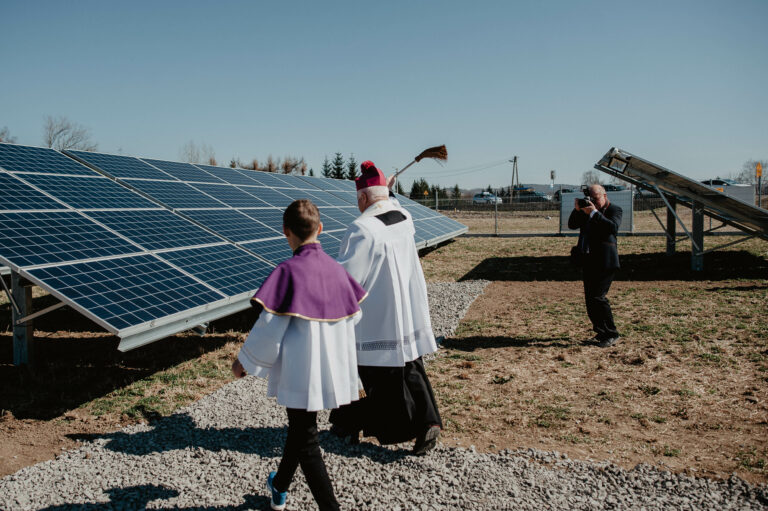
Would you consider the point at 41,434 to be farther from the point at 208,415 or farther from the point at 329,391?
the point at 329,391

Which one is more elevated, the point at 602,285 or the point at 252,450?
the point at 602,285

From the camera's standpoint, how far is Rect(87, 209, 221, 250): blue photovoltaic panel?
21.2 feet

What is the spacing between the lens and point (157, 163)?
34.6 feet

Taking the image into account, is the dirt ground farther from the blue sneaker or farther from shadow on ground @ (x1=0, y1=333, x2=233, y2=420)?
the blue sneaker

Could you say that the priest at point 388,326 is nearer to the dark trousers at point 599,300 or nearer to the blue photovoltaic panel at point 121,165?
the dark trousers at point 599,300

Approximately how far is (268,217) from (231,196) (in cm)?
107

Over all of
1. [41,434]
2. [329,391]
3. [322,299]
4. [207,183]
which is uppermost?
[207,183]

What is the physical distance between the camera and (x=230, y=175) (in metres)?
12.2

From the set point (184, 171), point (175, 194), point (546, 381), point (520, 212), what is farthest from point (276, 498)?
point (520, 212)

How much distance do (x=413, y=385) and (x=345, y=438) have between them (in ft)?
2.75

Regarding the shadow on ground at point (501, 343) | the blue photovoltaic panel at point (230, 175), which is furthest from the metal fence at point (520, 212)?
the shadow on ground at point (501, 343)

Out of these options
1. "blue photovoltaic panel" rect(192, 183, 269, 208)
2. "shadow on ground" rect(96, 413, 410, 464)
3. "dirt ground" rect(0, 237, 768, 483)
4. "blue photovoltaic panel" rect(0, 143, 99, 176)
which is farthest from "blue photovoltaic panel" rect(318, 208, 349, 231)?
"shadow on ground" rect(96, 413, 410, 464)

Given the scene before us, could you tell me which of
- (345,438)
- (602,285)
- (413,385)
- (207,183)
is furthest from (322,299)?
(207,183)

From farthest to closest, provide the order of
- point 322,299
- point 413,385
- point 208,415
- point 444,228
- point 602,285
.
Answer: point 444,228, point 602,285, point 208,415, point 413,385, point 322,299
